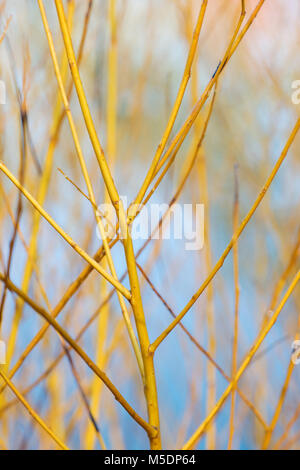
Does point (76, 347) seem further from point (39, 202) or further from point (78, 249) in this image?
point (39, 202)

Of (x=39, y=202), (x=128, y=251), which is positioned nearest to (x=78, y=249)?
(x=128, y=251)

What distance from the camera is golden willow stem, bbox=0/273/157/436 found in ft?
0.82

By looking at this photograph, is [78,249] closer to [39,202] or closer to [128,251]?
[128,251]

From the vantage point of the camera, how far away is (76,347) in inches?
10.0

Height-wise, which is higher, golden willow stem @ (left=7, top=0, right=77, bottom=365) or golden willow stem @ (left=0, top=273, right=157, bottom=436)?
golden willow stem @ (left=7, top=0, right=77, bottom=365)

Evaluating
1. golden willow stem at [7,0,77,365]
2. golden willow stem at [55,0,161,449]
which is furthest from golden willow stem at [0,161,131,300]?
golden willow stem at [7,0,77,365]

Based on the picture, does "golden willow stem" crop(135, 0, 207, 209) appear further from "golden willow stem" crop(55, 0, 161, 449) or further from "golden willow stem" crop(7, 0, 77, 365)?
"golden willow stem" crop(7, 0, 77, 365)

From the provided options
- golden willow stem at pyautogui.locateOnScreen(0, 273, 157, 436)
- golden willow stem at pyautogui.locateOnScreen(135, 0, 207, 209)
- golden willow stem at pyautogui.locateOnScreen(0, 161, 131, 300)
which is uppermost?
golden willow stem at pyautogui.locateOnScreen(135, 0, 207, 209)

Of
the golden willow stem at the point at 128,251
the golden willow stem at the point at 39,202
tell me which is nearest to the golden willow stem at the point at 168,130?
the golden willow stem at the point at 128,251

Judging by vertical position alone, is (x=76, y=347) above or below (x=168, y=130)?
below

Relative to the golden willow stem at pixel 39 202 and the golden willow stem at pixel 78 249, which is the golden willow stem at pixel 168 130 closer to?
the golden willow stem at pixel 78 249

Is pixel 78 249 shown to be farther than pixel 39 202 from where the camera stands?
No

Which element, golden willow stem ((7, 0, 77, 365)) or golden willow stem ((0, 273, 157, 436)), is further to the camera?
→ golden willow stem ((7, 0, 77, 365))

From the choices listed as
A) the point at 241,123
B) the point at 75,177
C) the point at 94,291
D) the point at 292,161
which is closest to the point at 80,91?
the point at 75,177
